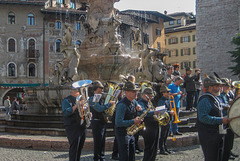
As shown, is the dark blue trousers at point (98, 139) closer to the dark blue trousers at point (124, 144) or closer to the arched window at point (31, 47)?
the dark blue trousers at point (124, 144)

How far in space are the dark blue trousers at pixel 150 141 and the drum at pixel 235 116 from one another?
1.67 m

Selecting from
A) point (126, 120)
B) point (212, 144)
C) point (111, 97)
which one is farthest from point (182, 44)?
point (212, 144)

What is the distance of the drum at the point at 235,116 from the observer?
4.60 m

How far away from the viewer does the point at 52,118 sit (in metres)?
11.4

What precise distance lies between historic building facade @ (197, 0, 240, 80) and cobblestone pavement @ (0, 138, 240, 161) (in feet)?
99.5

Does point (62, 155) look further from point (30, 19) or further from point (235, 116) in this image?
point (30, 19)

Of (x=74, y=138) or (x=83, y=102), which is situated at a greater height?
(x=83, y=102)

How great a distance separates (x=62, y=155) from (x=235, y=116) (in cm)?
441

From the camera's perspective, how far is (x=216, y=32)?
1481 inches

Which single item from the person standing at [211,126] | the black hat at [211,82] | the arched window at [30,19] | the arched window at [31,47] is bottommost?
the person standing at [211,126]

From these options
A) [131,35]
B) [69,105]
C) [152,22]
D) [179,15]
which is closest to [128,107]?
[69,105]

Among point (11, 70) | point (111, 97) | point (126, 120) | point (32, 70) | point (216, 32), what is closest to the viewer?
point (126, 120)

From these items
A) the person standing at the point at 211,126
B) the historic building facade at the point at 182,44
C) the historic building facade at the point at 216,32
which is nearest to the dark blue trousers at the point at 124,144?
the person standing at the point at 211,126

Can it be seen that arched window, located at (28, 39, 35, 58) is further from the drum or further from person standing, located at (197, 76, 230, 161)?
the drum
